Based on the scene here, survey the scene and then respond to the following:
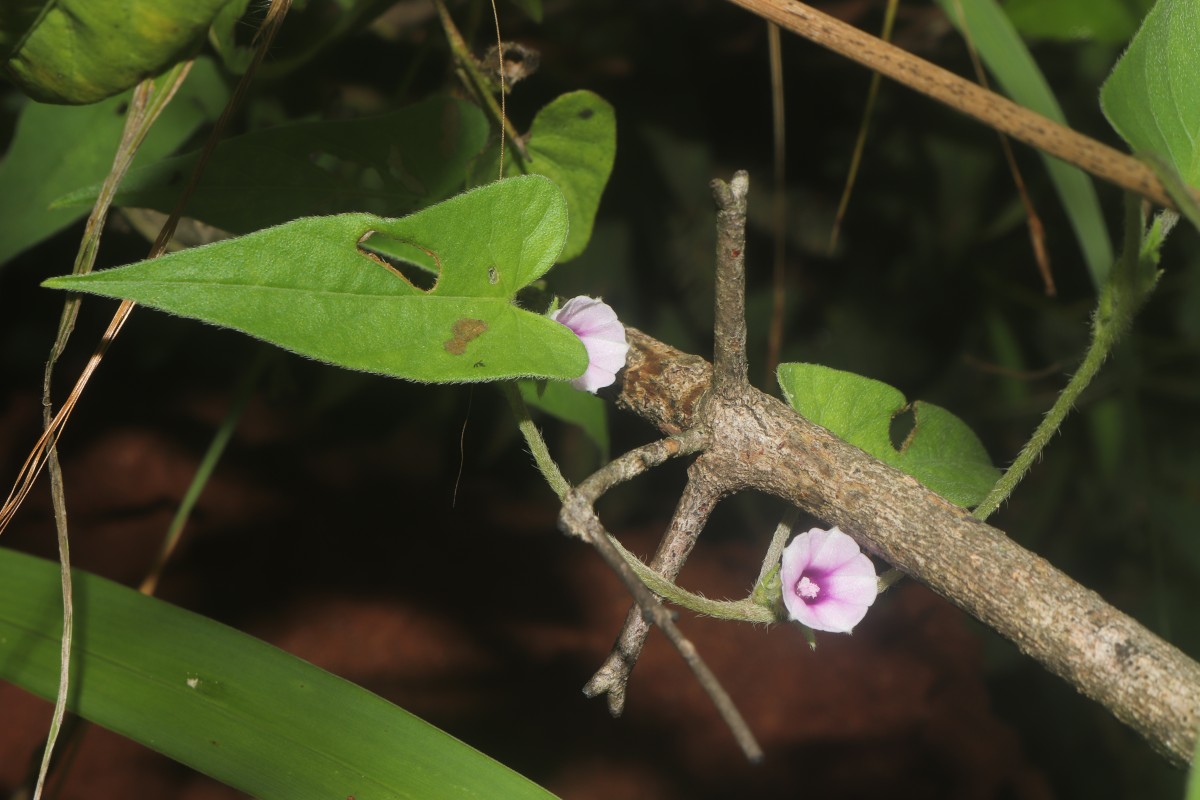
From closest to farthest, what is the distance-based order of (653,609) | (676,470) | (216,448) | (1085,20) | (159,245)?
(653,609)
(159,245)
(216,448)
(1085,20)
(676,470)

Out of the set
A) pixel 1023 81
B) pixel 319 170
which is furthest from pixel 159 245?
pixel 1023 81

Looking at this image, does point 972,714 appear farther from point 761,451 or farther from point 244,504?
point 244,504

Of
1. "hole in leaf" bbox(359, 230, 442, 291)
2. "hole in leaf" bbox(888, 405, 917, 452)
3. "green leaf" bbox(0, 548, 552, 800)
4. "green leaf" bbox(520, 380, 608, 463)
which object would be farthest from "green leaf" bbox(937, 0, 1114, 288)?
"green leaf" bbox(0, 548, 552, 800)

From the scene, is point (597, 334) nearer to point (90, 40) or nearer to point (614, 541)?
point (614, 541)

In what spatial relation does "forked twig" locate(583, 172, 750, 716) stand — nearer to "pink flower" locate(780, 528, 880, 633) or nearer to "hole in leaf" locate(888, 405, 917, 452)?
"pink flower" locate(780, 528, 880, 633)

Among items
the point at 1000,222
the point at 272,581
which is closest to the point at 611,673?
the point at 272,581

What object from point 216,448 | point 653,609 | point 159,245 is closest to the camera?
point 653,609
